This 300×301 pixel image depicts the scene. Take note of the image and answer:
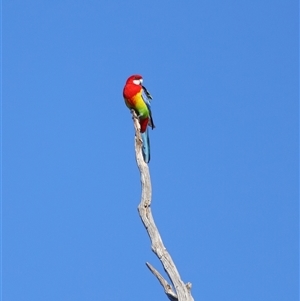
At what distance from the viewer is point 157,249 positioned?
7477 mm

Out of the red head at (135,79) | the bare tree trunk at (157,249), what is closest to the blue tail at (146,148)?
the bare tree trunk at (157,249)

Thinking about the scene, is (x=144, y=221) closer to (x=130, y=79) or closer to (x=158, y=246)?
(x=158, y=246)

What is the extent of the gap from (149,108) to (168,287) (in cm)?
229

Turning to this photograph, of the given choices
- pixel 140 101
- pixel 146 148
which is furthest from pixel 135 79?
pixel 146 148

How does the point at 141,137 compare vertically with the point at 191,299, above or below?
above

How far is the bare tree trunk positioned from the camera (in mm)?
7262

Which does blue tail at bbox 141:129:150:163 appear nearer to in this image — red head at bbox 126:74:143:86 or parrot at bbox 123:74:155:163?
parrot at bbox 123:74:155:163

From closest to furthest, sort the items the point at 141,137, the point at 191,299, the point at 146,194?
1. the point at 191,299
2. the point at 146,194
3. the point at 141,137

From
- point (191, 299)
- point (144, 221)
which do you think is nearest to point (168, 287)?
point (191, 299)

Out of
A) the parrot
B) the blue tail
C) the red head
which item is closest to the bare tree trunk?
the blue tail

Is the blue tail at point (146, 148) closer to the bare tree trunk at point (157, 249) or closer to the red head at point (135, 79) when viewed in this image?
the bare tree trunk at point (157, 249)

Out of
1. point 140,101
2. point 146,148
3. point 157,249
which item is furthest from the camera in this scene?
point 140,101

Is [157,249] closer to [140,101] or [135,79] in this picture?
[140,101]

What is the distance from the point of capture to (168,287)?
7.35m
